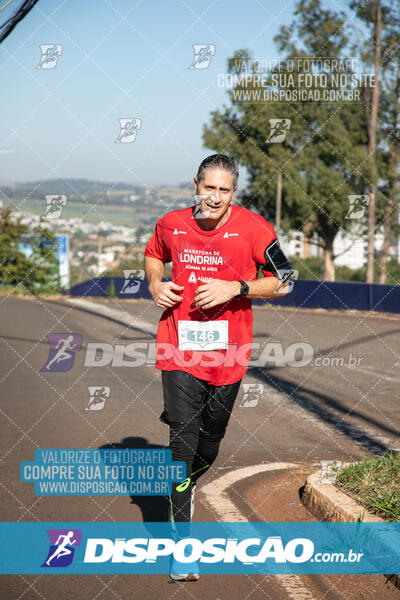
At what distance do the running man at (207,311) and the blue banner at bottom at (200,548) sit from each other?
0.88ft

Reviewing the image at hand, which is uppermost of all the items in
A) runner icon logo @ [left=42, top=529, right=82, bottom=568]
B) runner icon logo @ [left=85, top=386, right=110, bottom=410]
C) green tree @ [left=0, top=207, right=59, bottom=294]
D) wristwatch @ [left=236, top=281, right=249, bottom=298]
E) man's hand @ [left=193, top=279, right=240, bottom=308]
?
wristwatch @ [left=236, top=281, right=249, bottom=298]

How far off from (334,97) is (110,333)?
22.6 meters

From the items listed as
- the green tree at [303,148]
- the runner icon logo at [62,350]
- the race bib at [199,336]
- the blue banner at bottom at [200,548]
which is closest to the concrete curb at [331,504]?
the blue banner at bottom at [200,548]

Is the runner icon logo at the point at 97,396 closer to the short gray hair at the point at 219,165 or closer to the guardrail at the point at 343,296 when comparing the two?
the short gray hair at the point at 219,165

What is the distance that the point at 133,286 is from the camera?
29.2 m

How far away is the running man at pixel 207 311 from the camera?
4.07 m

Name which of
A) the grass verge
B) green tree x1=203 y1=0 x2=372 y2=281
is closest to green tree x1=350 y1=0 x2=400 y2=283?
green tree x1=203 y1=0 x2=372 y2=281

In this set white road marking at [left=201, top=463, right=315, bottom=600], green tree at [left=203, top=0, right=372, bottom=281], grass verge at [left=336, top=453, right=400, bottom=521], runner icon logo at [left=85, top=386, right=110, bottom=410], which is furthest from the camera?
green tree at [left=203, top=0, right=372, bottom=281]

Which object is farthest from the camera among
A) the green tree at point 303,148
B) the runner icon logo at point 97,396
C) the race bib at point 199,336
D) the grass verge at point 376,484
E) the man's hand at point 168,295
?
the green tree at point 303,148

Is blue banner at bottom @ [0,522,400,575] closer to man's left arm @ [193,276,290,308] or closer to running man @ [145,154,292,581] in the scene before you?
running man @ [145,154,292,581]

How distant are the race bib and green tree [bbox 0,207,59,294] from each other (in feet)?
131

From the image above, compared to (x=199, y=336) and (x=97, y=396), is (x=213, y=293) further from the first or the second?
(x=97, y=396)

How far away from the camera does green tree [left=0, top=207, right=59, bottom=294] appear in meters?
44.5

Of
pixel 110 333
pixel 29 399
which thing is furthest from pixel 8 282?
pixel 29 399
